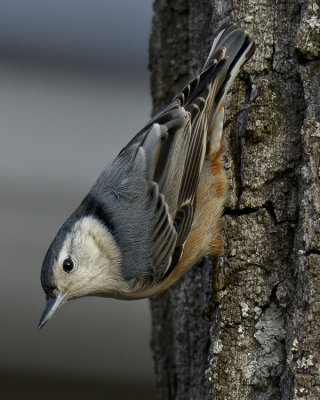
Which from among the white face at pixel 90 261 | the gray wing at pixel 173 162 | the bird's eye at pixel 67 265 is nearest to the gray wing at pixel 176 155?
the gray wing at pixel 173 162

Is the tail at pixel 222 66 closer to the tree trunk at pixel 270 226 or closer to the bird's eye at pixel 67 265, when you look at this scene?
the tree trunk at pixel 270 226

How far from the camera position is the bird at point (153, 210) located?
2758 millimetres

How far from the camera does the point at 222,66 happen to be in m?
2.79

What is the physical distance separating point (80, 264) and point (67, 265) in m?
0.06

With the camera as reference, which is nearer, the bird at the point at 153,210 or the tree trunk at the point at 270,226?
the tree trunk at the point at 270,226

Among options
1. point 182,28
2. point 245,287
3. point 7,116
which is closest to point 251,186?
point 245,287

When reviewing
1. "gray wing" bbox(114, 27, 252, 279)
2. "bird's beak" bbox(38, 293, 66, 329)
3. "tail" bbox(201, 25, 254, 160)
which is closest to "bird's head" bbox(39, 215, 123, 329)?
"bird's beak" bbox(38, 293, 66, 329)

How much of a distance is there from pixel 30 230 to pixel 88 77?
86 cm

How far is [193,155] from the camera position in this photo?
112 inches

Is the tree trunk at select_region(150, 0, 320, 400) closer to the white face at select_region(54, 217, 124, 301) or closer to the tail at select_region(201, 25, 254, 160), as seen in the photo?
the tail at select_region(201, 25, 254, 160)

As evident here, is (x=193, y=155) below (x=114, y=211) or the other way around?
the other way around

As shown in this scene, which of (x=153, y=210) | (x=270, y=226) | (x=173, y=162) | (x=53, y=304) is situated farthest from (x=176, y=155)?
(x=53, y=304)

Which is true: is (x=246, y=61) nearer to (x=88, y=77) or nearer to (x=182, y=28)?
(x=182, y=28)

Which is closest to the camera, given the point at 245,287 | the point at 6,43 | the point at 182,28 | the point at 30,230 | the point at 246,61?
the point at 245,287
